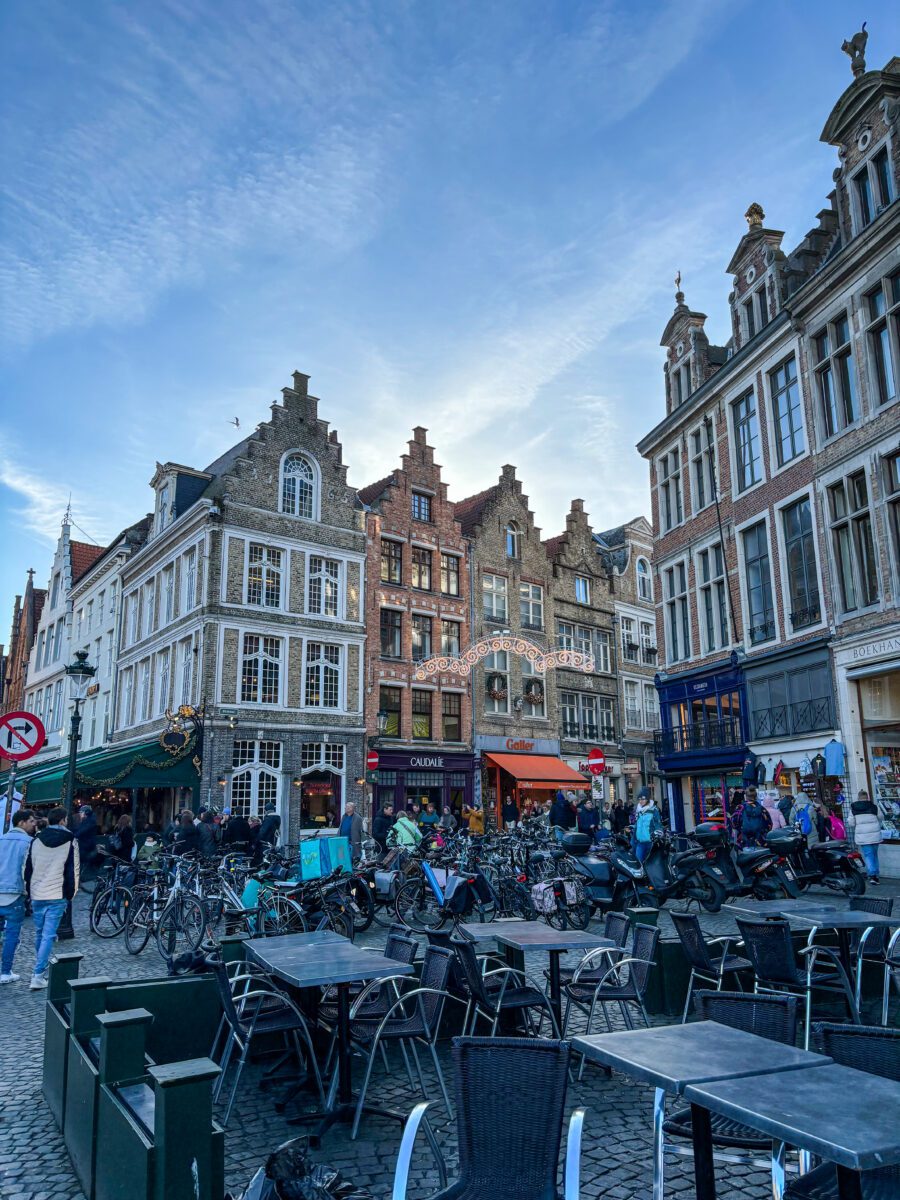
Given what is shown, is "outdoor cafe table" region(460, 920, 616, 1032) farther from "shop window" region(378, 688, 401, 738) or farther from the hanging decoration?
"shop window" region(378, 688, 401, 738)

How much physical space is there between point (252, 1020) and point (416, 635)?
26355 mm

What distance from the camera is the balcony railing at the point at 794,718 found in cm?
1945

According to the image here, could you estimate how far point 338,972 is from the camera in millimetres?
5031

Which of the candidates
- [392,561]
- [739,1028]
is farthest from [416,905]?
[392,561]

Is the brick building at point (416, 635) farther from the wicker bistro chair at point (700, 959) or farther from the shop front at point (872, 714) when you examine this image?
the wicker bistro chair at point (700, 959)

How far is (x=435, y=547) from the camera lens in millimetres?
32938

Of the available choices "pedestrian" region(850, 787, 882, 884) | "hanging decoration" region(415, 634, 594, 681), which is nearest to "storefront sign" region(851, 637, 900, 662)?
"pedestrian" region(850, 787, 882, 884)

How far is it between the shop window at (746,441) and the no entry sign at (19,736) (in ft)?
60.1

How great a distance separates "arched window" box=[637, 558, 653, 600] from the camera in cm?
4144

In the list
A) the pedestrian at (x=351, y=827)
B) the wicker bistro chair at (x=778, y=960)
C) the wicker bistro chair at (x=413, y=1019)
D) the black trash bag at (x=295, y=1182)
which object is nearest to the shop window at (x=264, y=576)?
the pedestrian at (x=351, y=827)

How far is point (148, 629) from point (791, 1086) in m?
30.8

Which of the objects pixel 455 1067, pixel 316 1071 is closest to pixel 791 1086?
pixel 455 1067

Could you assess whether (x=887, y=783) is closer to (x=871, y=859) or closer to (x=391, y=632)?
(x=871, y=859)

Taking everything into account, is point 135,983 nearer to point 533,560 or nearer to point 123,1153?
point 123,1153
